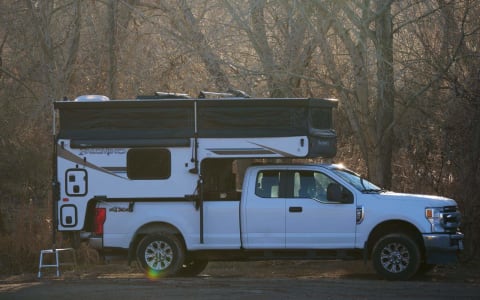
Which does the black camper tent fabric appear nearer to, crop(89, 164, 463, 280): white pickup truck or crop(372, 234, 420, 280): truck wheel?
crop(89, 164, 463, 280): white pickup truck

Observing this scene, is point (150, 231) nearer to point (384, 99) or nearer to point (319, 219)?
point (319, 219)

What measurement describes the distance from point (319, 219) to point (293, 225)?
42 centimetres

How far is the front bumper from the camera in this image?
46.8 feet

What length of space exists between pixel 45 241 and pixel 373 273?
7.06 meters

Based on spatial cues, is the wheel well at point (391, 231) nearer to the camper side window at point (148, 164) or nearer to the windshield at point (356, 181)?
the windshield at point (356, 181)

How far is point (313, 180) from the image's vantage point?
15.0 m

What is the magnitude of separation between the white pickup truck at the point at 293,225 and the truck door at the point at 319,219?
0.05ft

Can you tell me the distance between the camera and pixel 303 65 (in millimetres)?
19328

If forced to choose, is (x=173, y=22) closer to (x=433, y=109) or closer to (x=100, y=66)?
(x=100, y=66)

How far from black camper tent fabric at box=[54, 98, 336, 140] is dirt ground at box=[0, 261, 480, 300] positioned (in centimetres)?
232

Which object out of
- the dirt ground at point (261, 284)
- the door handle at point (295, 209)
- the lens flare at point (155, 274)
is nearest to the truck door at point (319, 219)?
the door handle at point (295, 209)

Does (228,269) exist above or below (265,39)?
below

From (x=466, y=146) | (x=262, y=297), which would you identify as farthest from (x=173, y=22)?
(x=262, y=297)

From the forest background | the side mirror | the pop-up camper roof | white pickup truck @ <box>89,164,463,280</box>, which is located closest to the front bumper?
white pickup truck @ <box>89,164,463,280</box>
